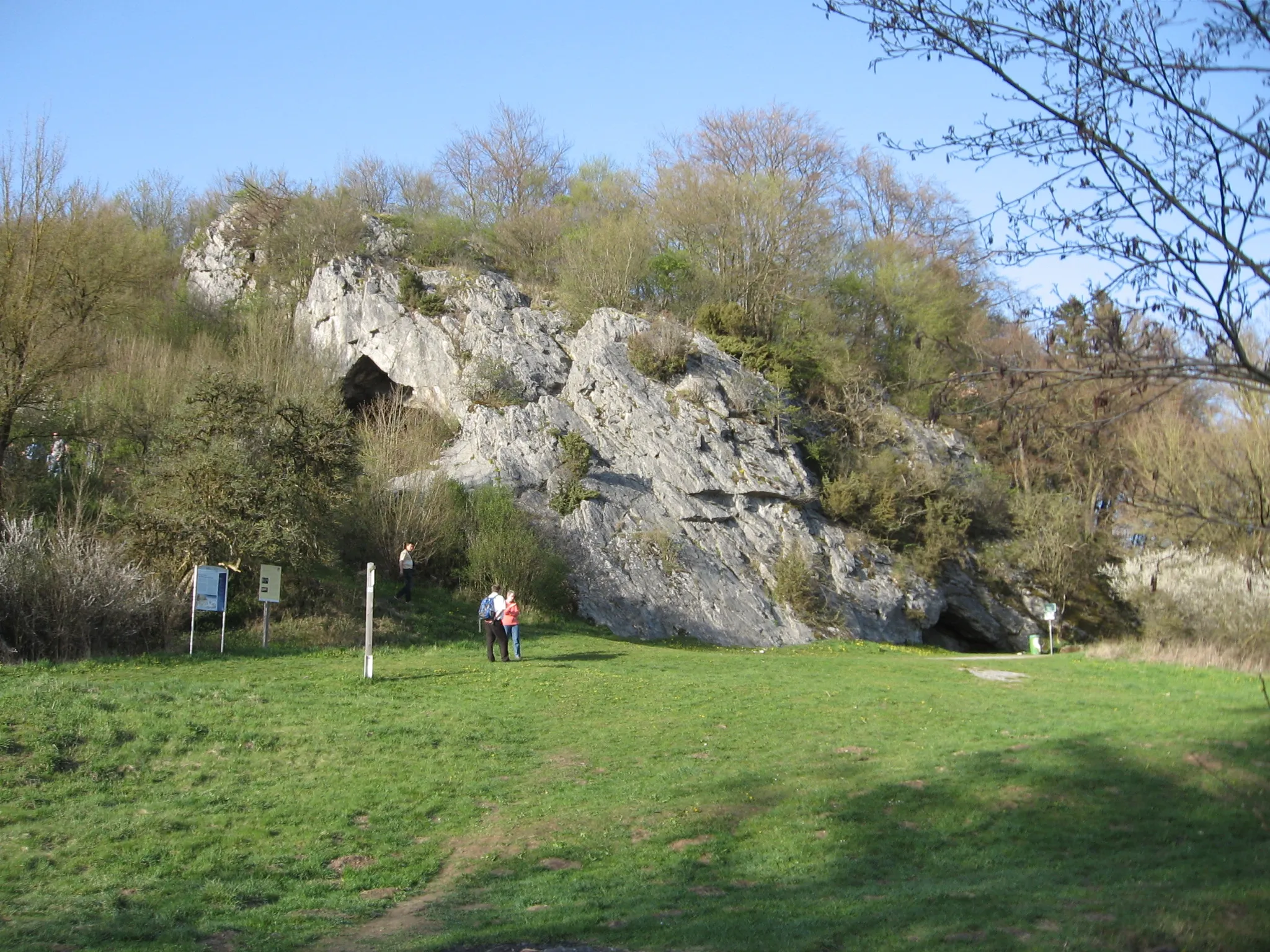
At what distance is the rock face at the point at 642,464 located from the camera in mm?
32031

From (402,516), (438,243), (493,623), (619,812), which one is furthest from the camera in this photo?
(438,243)

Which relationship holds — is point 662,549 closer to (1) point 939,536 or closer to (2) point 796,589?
(2) point 796,589

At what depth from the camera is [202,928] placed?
7.61m

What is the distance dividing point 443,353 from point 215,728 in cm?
2717

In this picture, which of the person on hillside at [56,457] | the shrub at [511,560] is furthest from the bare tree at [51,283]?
the shrub at [511,560]

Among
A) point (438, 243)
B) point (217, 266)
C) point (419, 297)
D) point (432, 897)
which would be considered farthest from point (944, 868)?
point (217, 266)

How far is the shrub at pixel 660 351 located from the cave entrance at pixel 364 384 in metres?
9.61

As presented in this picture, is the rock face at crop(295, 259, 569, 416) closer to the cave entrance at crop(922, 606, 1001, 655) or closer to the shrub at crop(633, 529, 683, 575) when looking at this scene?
the shrub at crop(633, 529, 683, 575)

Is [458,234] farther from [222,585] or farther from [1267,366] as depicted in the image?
[1267,366]

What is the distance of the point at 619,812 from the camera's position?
1121cm

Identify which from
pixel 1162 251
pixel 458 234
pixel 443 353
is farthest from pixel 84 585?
pixel 458 234

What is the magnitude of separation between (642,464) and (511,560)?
9.30 m

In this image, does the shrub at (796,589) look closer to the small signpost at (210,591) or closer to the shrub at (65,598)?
the small signpost at (210,591)

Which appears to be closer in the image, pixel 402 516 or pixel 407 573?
pixel 407 573
